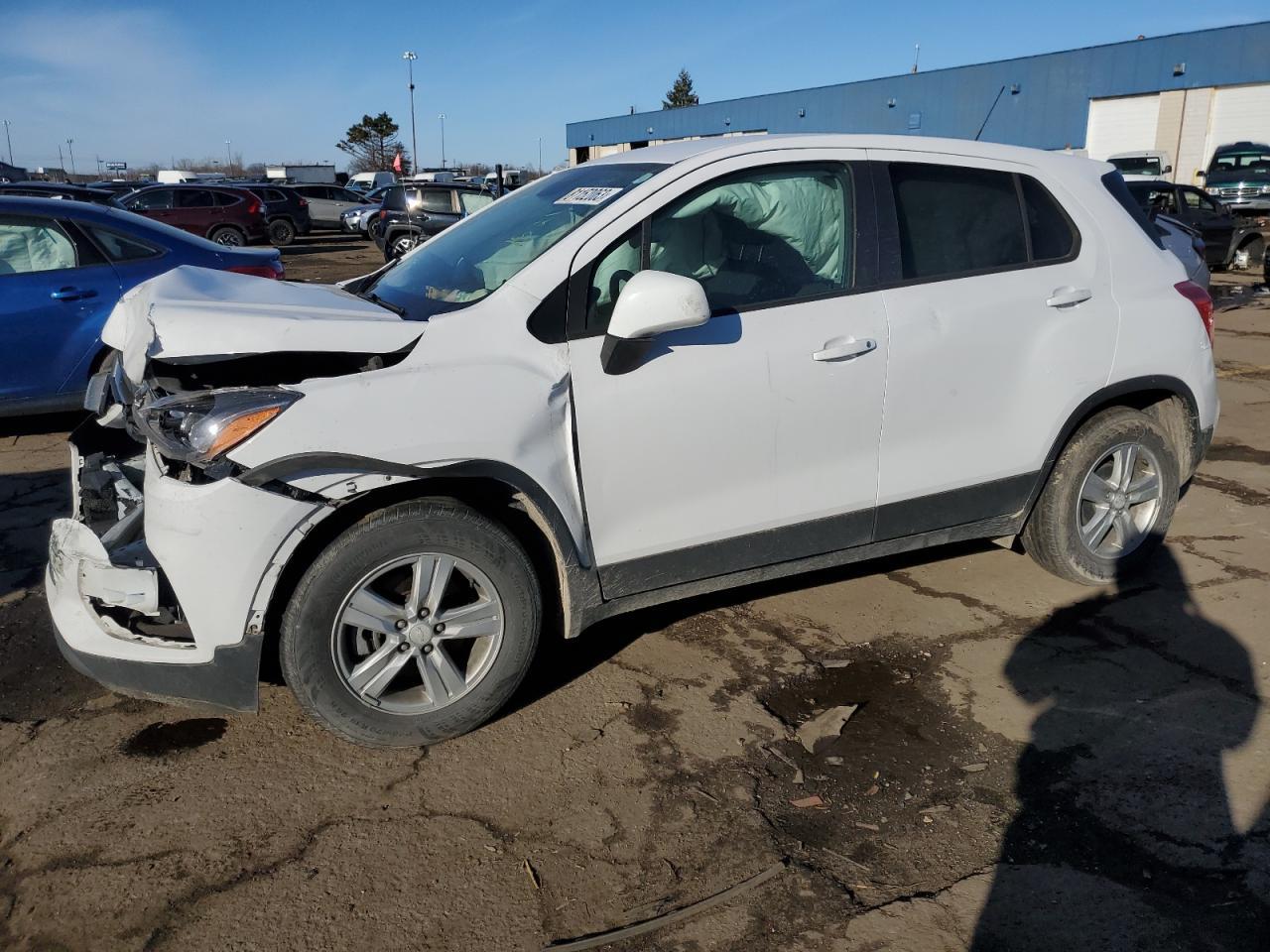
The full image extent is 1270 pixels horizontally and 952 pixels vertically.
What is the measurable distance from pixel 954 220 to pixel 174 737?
3398 millimetres

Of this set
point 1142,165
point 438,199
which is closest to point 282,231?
point 438,199

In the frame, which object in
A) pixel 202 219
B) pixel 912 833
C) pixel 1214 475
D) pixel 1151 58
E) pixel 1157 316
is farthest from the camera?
pixel 1151 58

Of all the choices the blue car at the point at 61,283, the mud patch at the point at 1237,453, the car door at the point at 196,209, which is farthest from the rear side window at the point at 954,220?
the car door at the point at 196,209

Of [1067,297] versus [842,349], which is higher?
[1067,297]

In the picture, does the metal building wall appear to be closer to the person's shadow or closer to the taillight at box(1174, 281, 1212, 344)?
the taillight at box(1174, 281, 1212, 344)

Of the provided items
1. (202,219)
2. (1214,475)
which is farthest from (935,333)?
(202,219)

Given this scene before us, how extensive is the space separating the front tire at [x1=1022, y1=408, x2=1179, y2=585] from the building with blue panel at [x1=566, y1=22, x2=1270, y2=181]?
28.2 m

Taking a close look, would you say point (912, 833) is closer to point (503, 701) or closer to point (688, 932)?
point (688, 932)

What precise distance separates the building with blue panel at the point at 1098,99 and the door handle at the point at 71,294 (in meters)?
28.2

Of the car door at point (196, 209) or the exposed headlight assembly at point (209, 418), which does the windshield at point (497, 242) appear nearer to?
the exposed headlight assembly at point (209, 418)

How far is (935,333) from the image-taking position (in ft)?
12.0

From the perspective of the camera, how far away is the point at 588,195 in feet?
11.8

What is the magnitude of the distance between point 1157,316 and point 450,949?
3.67 meters

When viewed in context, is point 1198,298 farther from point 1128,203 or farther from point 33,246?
point 33,246
